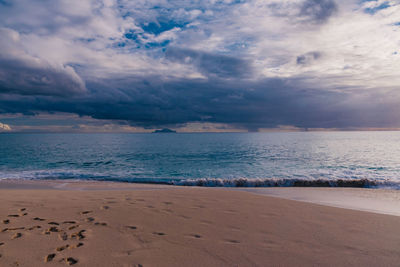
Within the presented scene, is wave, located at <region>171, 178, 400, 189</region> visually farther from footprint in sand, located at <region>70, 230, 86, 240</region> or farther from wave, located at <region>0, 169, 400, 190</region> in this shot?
footprint in sand, located at <region>70, 230, 86, 240</region>

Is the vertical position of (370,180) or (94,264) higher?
(94,264)

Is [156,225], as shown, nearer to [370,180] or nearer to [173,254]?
[173,254]

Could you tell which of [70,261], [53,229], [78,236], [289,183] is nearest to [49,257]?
[70,261]

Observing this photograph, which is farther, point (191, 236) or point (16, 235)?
point (191, 236)

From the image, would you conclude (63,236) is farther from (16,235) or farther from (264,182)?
(264,182)

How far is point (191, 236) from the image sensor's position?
17.1ft

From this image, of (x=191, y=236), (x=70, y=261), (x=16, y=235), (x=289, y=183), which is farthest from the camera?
(x=289, y=183)

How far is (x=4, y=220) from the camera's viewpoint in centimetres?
603

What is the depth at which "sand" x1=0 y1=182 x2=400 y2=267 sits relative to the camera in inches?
161

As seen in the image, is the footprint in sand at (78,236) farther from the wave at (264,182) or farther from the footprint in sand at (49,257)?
the wave at (264,182)

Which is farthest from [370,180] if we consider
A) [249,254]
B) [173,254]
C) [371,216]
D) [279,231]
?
[173,254]

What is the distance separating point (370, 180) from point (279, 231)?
709 inches

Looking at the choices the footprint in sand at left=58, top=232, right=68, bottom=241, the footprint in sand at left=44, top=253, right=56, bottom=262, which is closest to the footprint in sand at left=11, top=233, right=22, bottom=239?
the footprint in sand at left=58, top=232, right=68, bottom=241

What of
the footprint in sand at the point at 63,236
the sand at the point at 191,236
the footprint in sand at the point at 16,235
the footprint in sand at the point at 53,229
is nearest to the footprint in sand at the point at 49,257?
the sand at the point at 191,236
